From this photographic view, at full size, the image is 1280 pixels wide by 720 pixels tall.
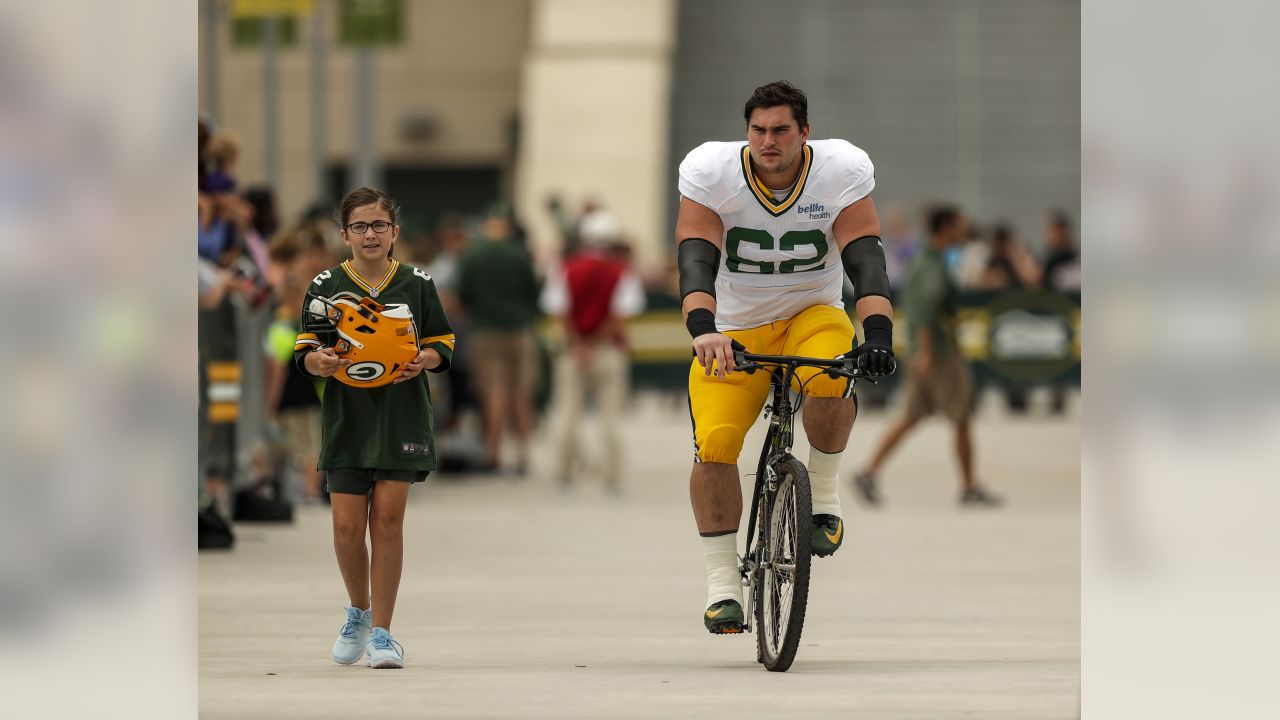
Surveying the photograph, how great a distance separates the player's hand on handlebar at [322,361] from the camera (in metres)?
7.56

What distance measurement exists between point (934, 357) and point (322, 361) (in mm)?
9216

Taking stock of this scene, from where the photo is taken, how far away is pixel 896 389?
28766 millimetres

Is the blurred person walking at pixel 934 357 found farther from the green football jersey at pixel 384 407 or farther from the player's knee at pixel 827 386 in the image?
the green football jersey at pixel 384 407

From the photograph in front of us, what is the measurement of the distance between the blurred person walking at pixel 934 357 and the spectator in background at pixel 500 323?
3657 mm

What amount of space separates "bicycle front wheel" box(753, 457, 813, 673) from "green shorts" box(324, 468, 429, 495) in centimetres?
119

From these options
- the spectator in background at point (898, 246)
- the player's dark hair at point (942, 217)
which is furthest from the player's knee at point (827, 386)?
the spectator in background at point (898, 246)

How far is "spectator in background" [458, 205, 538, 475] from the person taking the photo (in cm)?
1859

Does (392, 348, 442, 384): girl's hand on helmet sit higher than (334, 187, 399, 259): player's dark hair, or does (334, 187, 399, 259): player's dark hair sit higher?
(334, 187, 399, 259): player's dark hair

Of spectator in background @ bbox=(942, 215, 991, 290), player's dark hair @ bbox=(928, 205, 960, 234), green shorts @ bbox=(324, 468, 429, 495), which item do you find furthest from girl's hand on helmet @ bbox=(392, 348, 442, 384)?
spectator in background @ bbox=(942, 215, 991, 290)

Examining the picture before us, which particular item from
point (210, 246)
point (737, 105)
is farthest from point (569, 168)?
point (210, 246)

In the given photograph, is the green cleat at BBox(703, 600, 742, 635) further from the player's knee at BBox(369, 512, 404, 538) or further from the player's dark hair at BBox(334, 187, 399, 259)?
the player's dark hair at BBox(334, 187, 399, 259)
